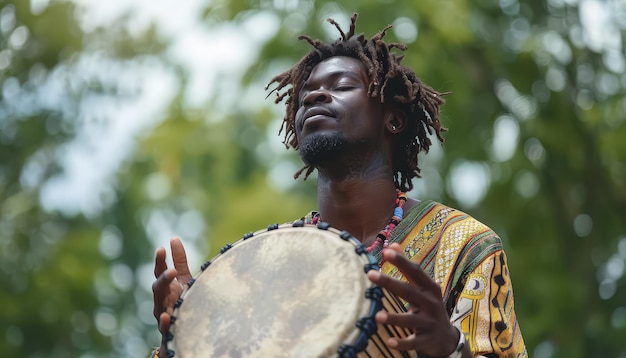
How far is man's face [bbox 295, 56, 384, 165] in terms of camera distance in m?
4.14

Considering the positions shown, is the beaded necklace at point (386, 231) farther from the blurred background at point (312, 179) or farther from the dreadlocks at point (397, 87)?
the blurred background at point (312, 179)

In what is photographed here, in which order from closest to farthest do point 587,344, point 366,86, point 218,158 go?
1. point 366,86
2. point 587,344
3. point 218,158

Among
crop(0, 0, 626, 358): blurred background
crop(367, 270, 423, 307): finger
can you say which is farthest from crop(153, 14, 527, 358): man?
crop(0, 0, 626, 358): blurred background

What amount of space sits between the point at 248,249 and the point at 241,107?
9.43m

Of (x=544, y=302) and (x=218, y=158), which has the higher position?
(x=218, y=158)

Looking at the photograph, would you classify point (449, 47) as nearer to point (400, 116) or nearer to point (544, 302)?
point (544, 302)

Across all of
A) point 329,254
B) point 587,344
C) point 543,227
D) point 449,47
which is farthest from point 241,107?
point 329,254

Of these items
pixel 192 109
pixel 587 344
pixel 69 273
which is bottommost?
pixel 587 344

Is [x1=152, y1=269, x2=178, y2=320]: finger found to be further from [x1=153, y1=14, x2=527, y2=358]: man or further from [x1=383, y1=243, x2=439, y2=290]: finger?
[x1=383, y1=243, x2=439, y2=290]: finger

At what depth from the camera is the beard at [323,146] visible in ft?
13.5

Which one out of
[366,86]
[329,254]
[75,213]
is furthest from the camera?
[75,213]

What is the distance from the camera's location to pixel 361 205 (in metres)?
4.27

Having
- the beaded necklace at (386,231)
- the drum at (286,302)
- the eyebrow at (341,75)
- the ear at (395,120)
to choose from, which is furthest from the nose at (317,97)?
the drum at (286,302)

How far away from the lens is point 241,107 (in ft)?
43.0
